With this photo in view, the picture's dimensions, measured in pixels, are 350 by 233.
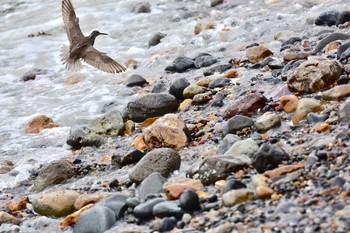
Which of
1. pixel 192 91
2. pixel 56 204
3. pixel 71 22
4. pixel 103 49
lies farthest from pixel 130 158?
pixel 103 49

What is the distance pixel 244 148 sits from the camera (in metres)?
3.92

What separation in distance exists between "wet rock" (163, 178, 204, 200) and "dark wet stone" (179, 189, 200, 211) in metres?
0.15

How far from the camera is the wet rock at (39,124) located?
685 centimetres

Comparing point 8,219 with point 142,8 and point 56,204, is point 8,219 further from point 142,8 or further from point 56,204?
point 142,8

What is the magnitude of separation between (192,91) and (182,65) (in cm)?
148

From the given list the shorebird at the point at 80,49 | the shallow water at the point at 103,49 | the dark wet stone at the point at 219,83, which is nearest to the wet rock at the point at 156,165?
the shallow water at the point at 103,49

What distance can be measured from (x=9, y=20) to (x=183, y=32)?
6002 millimetres

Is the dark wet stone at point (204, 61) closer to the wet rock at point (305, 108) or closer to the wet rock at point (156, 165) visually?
the wet rock at point (305, 108)

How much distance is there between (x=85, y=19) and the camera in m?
13.2

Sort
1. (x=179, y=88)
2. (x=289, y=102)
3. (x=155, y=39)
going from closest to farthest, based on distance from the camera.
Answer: (x=289, y=102)
(x=179, y=88)
(x=155, y=39)

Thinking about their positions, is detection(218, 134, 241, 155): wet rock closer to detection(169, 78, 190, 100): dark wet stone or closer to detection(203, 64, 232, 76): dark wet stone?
detection(169, 78, 190, 100): dark wet stone

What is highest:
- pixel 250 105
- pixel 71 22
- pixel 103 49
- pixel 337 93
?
pixel 71 22

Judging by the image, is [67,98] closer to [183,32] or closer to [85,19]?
[183,32]

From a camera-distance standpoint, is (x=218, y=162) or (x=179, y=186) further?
(x=218, y=162)
